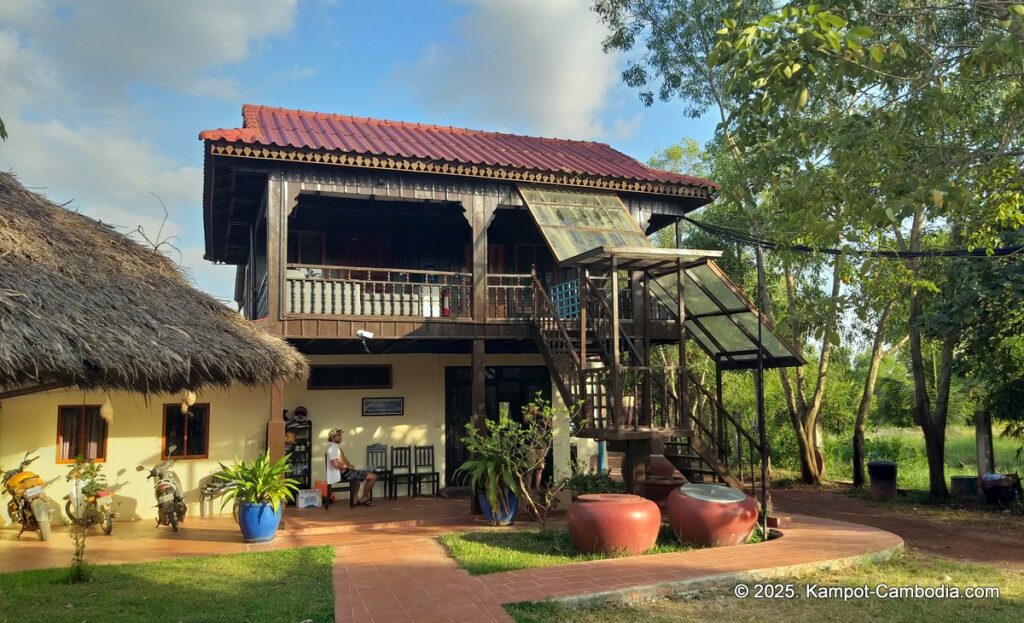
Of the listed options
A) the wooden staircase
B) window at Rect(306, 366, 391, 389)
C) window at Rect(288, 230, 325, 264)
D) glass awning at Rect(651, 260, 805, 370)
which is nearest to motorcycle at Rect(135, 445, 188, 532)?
window at Rect(306, 366, 391, 389)

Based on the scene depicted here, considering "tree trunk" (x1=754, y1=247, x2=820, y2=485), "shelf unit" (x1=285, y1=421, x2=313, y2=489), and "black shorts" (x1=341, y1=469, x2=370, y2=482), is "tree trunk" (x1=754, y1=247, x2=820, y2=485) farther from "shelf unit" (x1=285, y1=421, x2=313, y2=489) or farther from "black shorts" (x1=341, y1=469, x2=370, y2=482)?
"shelf unit" (x1=285, y1=421, x2=313, y2=489)

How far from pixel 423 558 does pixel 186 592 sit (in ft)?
7.72

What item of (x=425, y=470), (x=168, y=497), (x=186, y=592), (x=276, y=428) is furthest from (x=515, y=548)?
(x=425, y=470)

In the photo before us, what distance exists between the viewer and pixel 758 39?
5.76 metres

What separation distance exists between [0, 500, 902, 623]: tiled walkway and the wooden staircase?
4.83ft

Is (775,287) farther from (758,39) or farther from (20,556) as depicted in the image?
(20,556)

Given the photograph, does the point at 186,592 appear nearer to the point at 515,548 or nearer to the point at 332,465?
the point at 515,548

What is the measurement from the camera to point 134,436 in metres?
11.3

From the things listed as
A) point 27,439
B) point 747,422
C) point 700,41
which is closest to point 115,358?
point 27,439

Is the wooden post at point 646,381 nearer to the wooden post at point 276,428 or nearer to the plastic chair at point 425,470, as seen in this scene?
the wooden post at point 276,428

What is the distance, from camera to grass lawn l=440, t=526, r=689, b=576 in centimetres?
740

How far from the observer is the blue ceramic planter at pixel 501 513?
9.86 metres

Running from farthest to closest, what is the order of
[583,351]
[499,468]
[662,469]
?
[662,469] < [499,468] < [583,351]

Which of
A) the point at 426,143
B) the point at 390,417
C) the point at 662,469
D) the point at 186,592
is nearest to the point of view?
the point at 186,592
